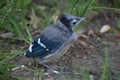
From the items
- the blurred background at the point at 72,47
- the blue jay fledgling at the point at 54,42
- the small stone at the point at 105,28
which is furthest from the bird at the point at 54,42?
the small stone at the point at 105,28

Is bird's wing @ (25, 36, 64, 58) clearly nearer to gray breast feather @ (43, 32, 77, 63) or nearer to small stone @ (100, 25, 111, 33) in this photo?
gray breast feather @ (43, 32, 77, 63)

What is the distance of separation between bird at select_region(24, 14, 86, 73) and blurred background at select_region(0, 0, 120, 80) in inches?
5.6

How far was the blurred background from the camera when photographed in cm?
436

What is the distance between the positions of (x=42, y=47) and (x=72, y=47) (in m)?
0.92

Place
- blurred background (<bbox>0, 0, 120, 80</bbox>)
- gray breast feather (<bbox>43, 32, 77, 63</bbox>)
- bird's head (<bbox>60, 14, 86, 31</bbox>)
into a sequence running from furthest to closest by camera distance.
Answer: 1. bird's head (<bbox>60, 14, 86, 31</bbox>)
2. gray breast feather (<bbox>43, 32, 77, 63</bbox>)
3. blurred background (<bbox>0, 0, 120, 80</bbox>)

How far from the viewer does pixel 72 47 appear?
5.33 metres

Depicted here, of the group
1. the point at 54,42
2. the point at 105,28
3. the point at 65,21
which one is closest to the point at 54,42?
the point at 54,42

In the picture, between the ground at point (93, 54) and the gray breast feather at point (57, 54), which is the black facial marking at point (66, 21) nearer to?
the gray breast feather at point (57, 54)

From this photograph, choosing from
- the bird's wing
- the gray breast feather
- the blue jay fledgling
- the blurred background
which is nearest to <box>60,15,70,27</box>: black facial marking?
the blue jay fledgling

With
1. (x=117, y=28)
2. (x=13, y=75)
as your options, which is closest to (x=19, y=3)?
(x=13, y=75)

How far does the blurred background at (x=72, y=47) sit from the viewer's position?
14.3ft

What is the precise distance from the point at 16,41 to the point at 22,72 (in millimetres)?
861

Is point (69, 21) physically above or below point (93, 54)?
above

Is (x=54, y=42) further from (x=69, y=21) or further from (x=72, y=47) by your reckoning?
(x=72, y=47)
